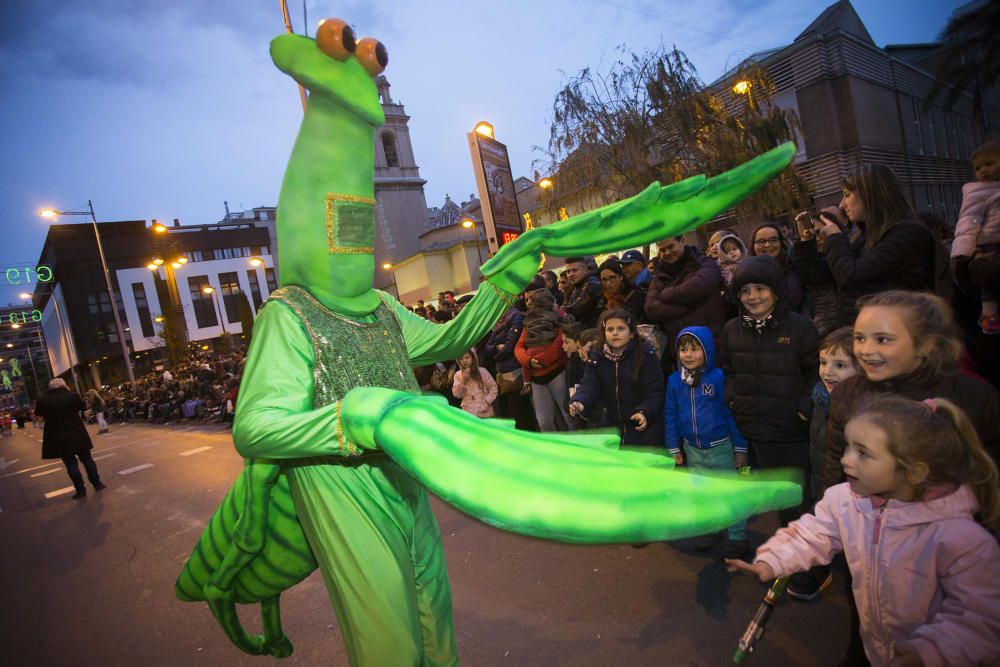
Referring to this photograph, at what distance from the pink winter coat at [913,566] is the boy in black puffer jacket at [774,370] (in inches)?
48.3

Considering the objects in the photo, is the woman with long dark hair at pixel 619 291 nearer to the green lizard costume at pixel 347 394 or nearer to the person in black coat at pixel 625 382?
the person in black coat at pixel 625 382

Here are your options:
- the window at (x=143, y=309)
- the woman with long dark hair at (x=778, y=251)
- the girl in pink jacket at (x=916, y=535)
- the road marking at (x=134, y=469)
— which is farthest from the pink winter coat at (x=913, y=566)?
the window at (x=143, y=309)

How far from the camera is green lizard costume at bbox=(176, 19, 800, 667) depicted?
97 centimetres

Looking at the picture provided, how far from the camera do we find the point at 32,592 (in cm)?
442

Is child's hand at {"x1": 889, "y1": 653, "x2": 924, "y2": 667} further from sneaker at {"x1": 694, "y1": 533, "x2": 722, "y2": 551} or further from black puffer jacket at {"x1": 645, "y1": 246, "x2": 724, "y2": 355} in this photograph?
black puffer jacket at {"x1": 645, "y1": 246, "x2": 724, "y2": 355}

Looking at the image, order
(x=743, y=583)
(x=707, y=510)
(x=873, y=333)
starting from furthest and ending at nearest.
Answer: (x=743, y=583)
(x=873, y=333)
(x=707, y=510)

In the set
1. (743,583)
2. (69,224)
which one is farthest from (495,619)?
(69,224)

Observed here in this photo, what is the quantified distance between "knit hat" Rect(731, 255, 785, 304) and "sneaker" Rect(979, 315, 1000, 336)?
3.28ft

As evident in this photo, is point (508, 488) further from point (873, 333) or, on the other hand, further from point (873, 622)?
point (873, 333)

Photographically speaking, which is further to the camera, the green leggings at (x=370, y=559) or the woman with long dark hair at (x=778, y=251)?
the woman with long dark hair at (x=778, y=251)

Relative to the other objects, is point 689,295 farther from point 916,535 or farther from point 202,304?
point 202,304

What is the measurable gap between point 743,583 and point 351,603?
7.78 feet

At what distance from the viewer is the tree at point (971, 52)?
55.8 feet

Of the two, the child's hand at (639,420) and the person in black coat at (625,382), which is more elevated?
the person in black coat at (625,382)
